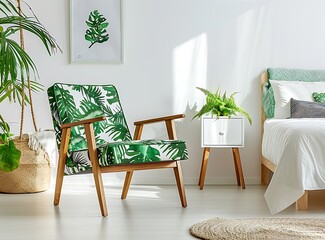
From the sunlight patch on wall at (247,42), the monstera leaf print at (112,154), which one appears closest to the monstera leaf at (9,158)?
the monstera leaf print at (112,154)

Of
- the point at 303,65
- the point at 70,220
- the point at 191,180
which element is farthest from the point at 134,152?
the point at 303,65

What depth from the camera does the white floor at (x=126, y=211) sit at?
11.7 ft

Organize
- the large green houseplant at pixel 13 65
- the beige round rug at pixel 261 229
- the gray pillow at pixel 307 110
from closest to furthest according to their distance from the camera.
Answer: the beige round rug at pixel 261 229
the large green houseplant at pixel 13 65
the gray pillow at pixel 307 110

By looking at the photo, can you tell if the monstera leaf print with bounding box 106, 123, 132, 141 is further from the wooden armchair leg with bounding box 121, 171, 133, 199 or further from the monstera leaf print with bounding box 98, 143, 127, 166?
the monstera leaf print with bounding box 98, 143, 127, 166

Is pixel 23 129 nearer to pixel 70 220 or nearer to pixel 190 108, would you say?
pixel 190 108

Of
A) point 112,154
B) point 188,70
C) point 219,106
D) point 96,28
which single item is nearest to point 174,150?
point 112,154

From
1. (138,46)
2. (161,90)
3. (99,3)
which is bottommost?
(161,90)

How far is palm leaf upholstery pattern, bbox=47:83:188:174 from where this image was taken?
401 centimetres

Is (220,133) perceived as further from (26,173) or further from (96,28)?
(26,173)

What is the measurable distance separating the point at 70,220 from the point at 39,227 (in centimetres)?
25

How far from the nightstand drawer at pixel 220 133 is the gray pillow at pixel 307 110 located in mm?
468

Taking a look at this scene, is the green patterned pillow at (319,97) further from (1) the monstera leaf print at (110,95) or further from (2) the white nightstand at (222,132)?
(1) the monstera leaf print at (110,95)

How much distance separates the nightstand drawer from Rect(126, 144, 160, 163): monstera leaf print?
124cm

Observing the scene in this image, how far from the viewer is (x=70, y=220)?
392 cm
